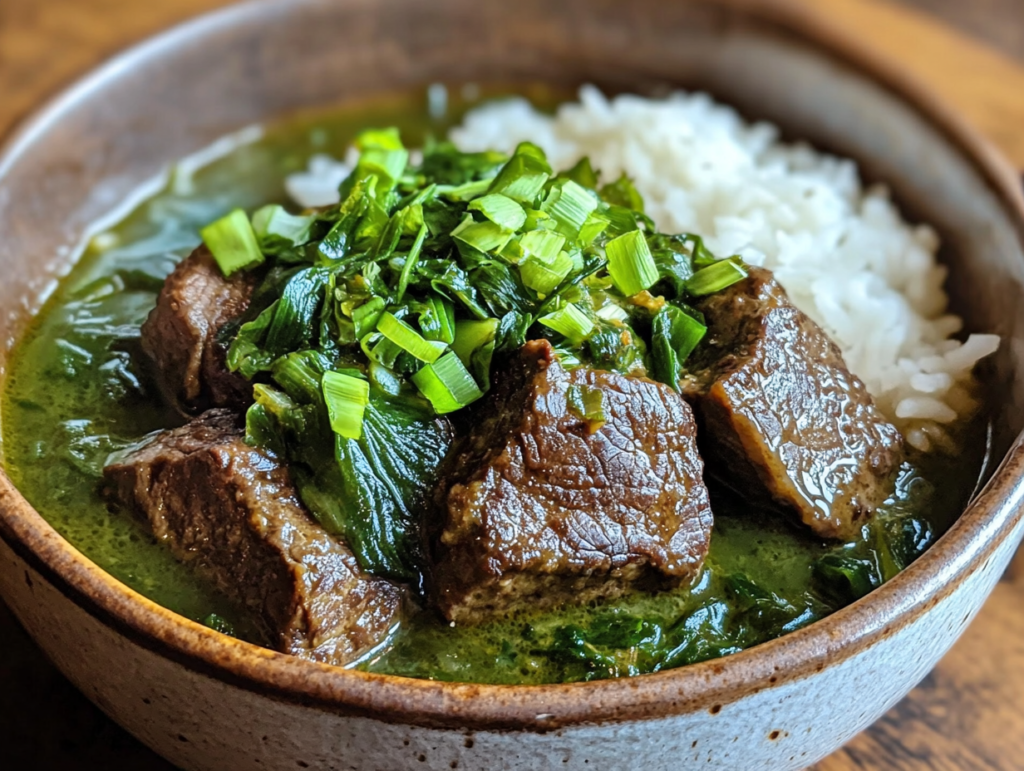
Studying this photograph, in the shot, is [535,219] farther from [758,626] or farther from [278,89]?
[278,89]

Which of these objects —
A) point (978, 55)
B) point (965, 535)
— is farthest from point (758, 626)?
point (978, 55)

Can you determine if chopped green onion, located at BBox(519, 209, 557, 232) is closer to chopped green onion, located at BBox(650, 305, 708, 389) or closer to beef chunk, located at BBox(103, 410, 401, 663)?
chopped green onion, located at BBox(650, 305, 708, 389)

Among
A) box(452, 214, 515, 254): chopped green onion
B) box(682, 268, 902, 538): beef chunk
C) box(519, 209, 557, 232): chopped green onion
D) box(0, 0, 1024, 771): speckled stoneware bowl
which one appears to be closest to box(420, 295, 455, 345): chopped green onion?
box(452, 214, 515, 254): chopped green onion

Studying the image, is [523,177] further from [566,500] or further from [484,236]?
[566,500]

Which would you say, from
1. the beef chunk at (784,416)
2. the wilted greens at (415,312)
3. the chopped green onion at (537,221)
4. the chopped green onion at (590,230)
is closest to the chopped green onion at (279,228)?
the wilted greens at (415,312)

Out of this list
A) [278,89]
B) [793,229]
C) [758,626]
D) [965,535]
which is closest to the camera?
[965,535]

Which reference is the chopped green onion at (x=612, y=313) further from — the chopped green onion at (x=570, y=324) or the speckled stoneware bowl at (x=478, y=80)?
the speckled stoneware bowl at (x=478, y=80)

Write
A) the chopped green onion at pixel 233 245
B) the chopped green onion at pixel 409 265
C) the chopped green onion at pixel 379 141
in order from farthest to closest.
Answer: the chopped green onion at pixel 379 141 → the chopped green onion at pixel 233 245 → the chopped green onion at pixel 409 265
